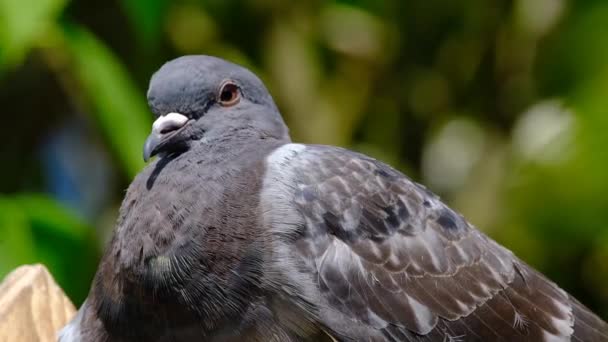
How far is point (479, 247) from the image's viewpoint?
10.9ft

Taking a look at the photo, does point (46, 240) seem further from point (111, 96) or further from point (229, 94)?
point (229, 94)

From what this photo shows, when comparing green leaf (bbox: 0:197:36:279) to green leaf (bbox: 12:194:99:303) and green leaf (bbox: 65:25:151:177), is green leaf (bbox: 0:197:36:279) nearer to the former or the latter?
green leaf (bbox: 12:194:99:303)

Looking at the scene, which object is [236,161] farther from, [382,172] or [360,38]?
[360,38]

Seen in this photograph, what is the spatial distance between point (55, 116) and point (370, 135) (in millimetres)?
1814

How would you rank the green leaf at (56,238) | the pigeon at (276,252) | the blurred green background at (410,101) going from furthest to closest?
the blurred green background at (410,101), the green leaf at (56,238), the pigeon at (276,252)

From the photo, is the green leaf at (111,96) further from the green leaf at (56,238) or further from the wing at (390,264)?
the wing at (390,264)

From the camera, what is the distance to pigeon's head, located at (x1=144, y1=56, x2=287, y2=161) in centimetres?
310

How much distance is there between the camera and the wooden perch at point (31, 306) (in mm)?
3002

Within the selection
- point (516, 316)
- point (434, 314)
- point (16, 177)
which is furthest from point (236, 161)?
point (16, 177)

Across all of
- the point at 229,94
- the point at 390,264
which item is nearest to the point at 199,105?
the point at 229,94

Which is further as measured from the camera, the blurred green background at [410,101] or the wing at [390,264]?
the blurred green background at [410,101]

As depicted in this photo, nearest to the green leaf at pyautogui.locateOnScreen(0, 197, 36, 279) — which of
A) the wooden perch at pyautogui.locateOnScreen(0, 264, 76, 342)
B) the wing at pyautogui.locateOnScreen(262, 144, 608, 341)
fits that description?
the wooden perch at pyautogui.locateOnScreen(0, 264, 76, 342)

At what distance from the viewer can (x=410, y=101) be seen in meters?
5.98

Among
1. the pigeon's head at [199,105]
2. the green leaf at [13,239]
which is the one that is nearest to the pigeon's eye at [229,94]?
the pigeon's head at [199,105]
